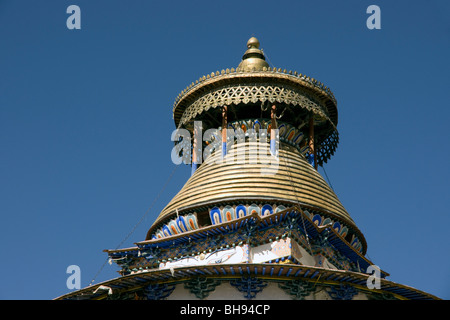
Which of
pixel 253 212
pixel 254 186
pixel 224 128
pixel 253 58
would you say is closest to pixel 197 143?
pixel 224 128

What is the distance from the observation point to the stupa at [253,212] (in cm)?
1964

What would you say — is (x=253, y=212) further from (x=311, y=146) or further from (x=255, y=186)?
(x=311, y=146)

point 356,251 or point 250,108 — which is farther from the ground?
point 250,108

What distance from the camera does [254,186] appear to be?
989 inches

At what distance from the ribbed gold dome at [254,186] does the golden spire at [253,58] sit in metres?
4.42

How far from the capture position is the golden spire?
30.4 meters

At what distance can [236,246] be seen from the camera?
75.0 feet

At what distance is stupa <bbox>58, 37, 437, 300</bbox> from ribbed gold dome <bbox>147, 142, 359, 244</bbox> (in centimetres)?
4

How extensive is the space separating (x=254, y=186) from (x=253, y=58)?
25.8 ft

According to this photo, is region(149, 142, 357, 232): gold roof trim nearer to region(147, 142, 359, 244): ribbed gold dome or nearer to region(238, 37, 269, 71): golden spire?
region(147, 142, 359, 244): ribbed gold dome
